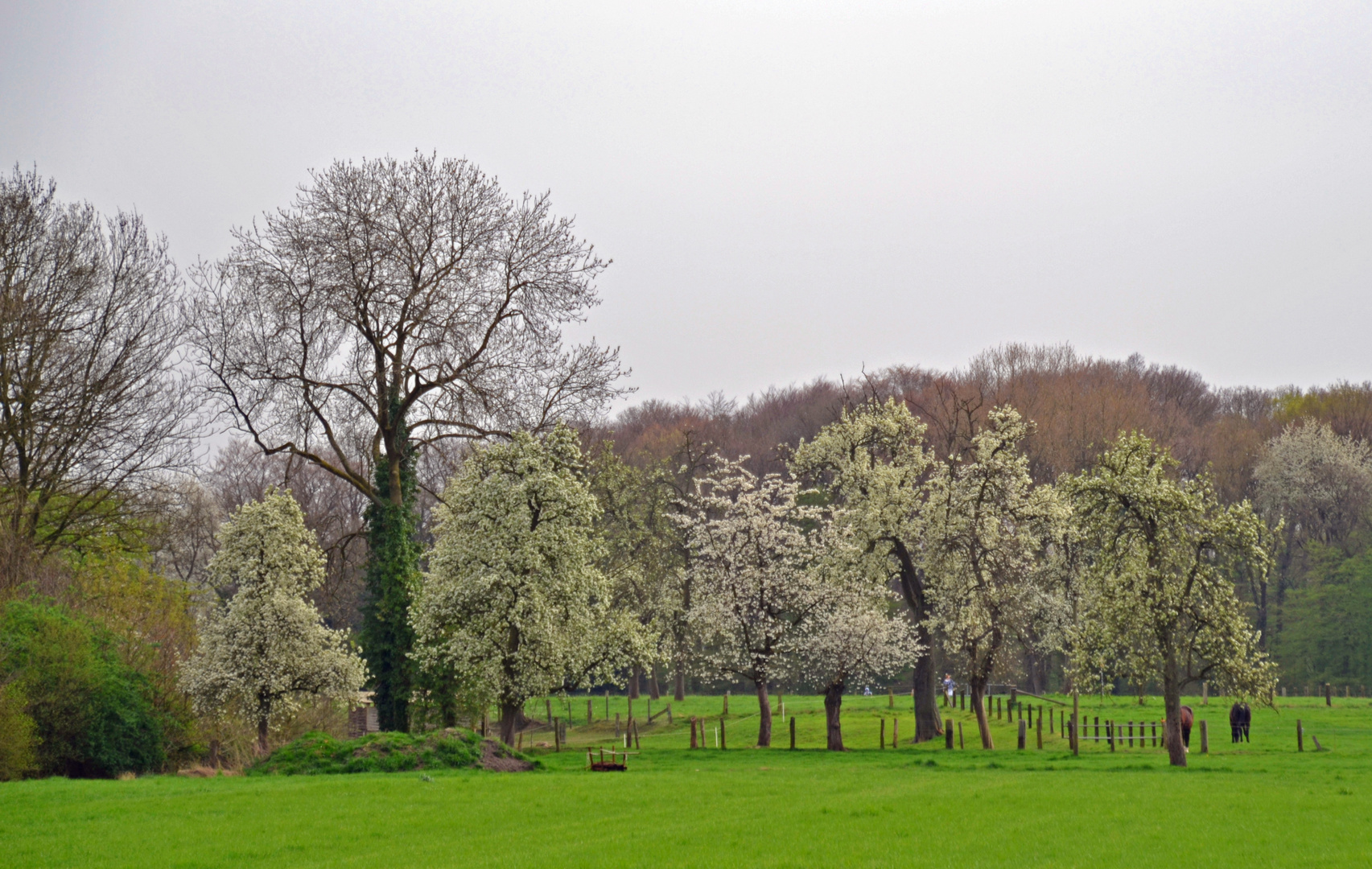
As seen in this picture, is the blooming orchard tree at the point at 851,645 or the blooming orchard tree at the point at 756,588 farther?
the blooming orchard tree at the point at 756,588

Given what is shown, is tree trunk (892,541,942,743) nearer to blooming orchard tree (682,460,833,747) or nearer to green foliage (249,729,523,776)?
blooming orchard tree (682,460,833,747)

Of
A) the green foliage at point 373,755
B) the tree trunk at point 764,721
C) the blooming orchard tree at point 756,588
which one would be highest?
the blooming orchard tree at point 756,588

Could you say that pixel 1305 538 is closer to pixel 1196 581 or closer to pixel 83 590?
pixel 1196 581

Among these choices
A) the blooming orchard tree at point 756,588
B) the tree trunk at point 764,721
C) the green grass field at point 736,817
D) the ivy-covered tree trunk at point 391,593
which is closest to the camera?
the green grass field at point 736,817

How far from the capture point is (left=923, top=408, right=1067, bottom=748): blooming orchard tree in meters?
36.5

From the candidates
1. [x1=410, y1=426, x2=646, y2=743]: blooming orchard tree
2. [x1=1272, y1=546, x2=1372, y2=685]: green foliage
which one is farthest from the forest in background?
[x1=410, y1=426, x2=646, y2=743]: blooming orchard tree

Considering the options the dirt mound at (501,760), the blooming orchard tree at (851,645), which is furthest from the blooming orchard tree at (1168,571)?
the dirt mound at (501,760)

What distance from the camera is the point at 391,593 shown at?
1373 inches

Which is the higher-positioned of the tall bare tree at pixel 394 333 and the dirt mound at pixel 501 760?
the tall bare tree at pixel 394 333

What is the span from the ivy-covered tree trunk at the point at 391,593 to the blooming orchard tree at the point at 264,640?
227cm

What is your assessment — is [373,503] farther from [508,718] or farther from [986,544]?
[986,544]

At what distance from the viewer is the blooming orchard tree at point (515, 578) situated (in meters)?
32.1

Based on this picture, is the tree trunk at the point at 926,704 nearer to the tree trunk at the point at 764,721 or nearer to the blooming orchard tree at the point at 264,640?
the tree trunk at the point at 764,721

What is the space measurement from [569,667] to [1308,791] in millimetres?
19903
